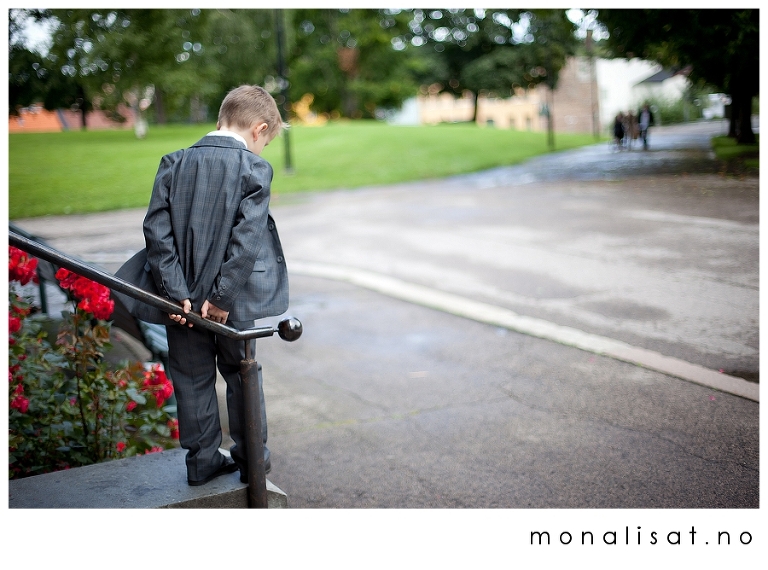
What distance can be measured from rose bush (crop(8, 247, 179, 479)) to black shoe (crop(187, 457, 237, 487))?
594mm

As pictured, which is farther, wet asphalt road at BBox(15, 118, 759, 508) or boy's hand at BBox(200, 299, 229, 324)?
wet asphalt road at BBox(15, 118, 759, 508)

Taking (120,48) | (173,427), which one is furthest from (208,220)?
(120,48)

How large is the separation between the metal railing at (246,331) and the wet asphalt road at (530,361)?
61cm

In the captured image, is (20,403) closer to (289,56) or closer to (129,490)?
(129,490)

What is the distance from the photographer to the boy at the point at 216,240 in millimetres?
2562

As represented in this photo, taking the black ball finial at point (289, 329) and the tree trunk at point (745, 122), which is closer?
the black ball finial at point (289, 329)

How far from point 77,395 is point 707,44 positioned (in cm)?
742

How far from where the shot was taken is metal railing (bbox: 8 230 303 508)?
8.02 ft

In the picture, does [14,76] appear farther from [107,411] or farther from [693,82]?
[693,82]

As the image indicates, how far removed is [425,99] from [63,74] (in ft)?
140

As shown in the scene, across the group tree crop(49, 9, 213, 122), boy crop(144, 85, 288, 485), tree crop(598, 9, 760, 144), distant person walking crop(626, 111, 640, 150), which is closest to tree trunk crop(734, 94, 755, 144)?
tree crop(598, 9, 760, 144)

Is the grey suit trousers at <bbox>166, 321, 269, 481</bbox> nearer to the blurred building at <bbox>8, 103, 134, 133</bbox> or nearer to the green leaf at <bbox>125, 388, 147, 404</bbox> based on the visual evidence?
the green leaf at <bbox>125, 388, 147, 404</bbox>

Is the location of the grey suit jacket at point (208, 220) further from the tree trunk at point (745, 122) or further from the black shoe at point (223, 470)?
the tree trunk at point (745, 122)

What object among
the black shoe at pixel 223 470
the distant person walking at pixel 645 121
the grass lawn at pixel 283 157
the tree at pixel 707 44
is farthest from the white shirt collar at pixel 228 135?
the distant person walking at pixel 645 121
